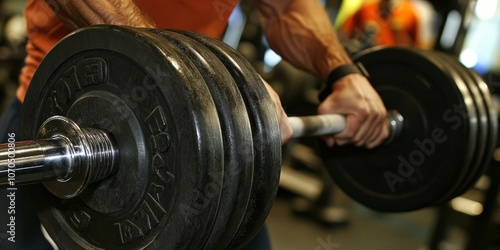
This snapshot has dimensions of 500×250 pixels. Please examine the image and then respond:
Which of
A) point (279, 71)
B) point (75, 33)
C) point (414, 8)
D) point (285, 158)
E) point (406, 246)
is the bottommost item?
point (406, 246)

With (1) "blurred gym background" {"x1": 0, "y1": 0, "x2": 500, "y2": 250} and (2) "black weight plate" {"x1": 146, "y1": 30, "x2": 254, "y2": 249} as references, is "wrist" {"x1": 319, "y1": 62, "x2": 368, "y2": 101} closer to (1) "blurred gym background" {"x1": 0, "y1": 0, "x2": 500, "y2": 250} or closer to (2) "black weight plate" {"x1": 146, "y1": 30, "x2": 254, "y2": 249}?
(2) "black weight plate" {"x1": 146, "y1": 30, "x2": 254, "y2": 249}

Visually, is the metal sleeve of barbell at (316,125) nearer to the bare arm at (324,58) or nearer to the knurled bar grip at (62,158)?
the bare arm at (324,58)

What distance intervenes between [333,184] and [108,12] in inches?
119

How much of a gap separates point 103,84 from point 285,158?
11.5ft

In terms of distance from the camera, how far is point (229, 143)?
0.73 meters

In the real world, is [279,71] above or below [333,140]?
above

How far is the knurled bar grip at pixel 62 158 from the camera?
737 mm

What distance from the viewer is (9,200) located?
109 centimetres

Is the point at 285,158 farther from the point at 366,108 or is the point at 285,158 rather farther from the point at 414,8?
the point at 366,108

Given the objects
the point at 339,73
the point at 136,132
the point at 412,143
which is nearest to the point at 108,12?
the point at 136,132

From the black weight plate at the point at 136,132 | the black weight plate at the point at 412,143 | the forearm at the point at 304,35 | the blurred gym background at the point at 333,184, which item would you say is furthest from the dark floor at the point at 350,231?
the black weight plate at the point at 136,132

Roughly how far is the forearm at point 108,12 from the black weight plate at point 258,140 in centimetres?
14

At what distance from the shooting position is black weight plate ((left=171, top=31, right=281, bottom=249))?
801 mm

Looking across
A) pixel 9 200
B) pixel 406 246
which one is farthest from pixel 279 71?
pixel 9 200
